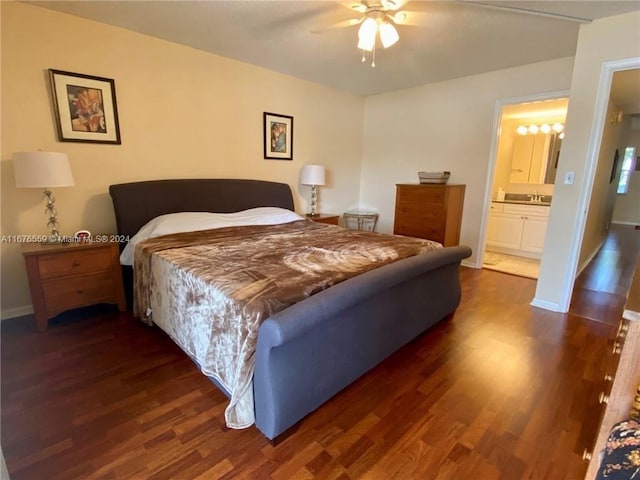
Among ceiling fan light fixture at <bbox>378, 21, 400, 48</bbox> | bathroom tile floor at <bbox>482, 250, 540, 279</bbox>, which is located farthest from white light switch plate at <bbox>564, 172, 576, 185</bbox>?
ceiling fan light fixture at <bbox>378, 21, 400, 48</bbox>

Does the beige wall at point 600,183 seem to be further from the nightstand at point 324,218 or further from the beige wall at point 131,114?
the beige wall at point 131,114

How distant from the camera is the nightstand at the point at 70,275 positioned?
2285 mm

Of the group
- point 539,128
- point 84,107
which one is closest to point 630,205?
point 539,128

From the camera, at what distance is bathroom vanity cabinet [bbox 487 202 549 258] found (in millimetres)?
4598

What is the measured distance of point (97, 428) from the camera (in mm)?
1512

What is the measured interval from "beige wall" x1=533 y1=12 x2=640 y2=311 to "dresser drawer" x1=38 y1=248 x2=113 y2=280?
12.6 feet

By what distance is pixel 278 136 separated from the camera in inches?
160

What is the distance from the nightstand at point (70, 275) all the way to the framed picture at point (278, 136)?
213 centimetres

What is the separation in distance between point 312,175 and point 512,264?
3012mm

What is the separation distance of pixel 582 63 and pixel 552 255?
1600mm

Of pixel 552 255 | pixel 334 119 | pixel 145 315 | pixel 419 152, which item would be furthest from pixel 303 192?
pixel 552 255

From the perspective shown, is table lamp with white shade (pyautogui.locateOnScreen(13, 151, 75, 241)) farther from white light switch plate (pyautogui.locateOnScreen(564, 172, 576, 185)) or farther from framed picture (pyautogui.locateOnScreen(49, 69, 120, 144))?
white light switch plate (pyautogui.locateOnScreen(564, 172, 576, 185))

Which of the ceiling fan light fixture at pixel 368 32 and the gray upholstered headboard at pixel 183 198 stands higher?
the ceiling fan light fixture at pixel 368 32

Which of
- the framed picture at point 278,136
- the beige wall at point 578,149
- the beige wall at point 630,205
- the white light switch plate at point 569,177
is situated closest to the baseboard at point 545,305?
the beige wall at point 578,149
